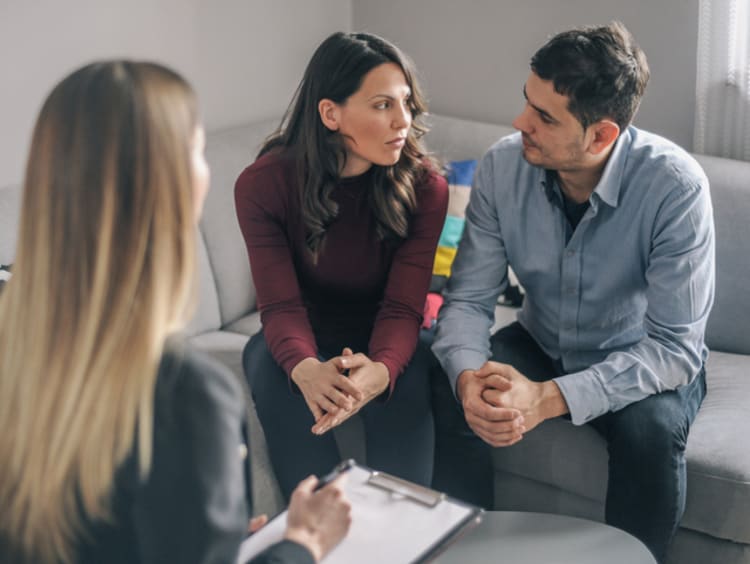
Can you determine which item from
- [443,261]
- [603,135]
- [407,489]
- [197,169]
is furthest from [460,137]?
[197,169]

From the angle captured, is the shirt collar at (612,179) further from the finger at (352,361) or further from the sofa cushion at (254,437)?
the sofa cushion at (254,437)

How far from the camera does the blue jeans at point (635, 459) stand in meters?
1.79

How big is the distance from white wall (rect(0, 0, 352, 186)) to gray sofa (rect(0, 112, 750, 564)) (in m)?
0.24

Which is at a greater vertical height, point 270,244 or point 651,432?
point 270,244

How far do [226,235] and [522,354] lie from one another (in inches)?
30.8

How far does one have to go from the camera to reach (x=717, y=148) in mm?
2568

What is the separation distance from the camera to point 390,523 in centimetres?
125

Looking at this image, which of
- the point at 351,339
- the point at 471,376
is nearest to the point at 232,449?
the point at 471,376

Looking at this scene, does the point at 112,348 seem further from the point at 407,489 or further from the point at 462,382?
the point at 462,382

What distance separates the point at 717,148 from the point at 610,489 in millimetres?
1105

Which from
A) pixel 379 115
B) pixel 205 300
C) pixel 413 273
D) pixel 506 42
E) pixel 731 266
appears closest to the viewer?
pixel 379 115

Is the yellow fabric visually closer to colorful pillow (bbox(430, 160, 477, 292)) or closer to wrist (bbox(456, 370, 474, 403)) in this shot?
colorful pillow (bbox(430, 160, 477, 292))

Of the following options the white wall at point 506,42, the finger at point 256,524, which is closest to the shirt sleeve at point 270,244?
the finger at point 256,524

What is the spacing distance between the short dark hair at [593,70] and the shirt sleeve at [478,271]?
25 cm
